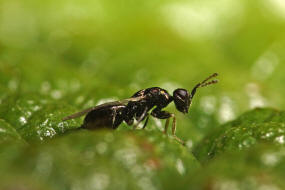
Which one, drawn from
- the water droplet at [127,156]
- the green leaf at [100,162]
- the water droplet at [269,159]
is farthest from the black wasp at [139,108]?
the water droplet at [269,159]

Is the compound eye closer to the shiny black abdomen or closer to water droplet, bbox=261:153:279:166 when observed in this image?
the shiny black abdomen

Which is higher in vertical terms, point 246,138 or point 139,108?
point 139,108

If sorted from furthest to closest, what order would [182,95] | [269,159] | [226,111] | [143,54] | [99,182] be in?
[143,54]
[226,111]
[182,95]
[269,159]
[99,182]

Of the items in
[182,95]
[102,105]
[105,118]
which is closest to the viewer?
[102,105]

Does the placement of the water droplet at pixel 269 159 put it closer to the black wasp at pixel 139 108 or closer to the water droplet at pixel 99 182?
the water droplet at pixel 99 182

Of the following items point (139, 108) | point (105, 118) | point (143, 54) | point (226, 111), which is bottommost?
point (105, 118)

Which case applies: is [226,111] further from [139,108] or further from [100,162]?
[100,162]

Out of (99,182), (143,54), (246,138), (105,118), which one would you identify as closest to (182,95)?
(105,118)
